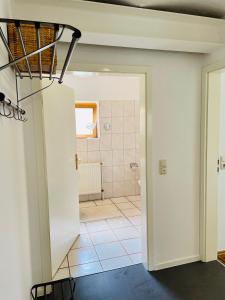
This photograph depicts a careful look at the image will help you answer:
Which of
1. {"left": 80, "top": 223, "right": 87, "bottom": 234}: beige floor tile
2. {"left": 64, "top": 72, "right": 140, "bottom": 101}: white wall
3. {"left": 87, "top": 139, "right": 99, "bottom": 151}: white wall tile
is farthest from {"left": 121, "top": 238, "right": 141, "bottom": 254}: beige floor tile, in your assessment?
{"left": 64, "top": 72, "right": 140, "bottom": 101}: white wall

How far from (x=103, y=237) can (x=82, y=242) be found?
0.28 meters

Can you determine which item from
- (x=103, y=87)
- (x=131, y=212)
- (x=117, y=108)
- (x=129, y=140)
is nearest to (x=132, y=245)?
(x=131, y=212)

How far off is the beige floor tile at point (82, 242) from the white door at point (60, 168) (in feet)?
0.25

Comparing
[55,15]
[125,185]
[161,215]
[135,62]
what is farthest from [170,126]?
[125,185]

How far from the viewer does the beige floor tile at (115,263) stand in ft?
7.48

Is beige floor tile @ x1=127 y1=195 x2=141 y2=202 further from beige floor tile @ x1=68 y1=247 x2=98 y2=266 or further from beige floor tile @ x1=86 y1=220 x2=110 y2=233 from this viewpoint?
beige floor tile @ x1=68 y1=247 x2=98 y2=266

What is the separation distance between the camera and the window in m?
4.20

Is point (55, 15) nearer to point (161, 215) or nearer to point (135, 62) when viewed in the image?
point (135, 62)

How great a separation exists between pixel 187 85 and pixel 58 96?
1.27 meters

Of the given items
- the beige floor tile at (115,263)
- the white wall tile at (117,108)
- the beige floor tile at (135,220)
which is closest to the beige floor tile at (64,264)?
the beige floor tile at (115,263)

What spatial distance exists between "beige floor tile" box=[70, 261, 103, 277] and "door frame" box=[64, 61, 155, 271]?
0.48m

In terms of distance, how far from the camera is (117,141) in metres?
4.32

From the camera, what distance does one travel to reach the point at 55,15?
150 cm

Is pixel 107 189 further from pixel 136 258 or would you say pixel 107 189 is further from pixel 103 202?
pixel 136 258
